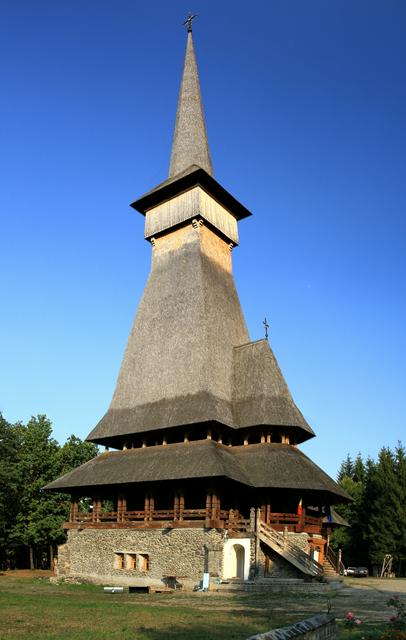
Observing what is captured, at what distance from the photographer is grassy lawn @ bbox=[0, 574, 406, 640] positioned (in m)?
11.2

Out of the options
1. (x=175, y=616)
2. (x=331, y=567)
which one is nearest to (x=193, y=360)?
(x=331, y=567)

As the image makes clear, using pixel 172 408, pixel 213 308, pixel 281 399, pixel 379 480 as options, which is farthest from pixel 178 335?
pixel 379 480

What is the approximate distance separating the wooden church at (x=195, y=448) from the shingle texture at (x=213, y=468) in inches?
3.2

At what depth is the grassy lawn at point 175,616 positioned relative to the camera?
1116 centimetres

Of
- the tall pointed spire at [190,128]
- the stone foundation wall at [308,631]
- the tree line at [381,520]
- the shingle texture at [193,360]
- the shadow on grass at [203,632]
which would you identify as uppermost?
the tall pointed spire at [190,128]

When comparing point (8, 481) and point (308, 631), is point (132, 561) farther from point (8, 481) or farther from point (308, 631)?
point (308, 631)

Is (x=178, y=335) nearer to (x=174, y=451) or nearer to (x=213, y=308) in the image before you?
(x=213, y=308)

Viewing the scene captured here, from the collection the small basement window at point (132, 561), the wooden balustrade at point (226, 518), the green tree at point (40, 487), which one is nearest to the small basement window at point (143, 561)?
the small basement window at point (132, 561)

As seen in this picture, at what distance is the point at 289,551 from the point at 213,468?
4745mm

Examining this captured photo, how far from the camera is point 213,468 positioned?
980 inches

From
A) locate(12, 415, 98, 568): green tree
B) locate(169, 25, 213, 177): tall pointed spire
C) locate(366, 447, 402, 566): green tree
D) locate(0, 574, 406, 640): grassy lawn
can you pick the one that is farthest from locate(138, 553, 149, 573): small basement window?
locate(366, 447, 402, 566): green tree

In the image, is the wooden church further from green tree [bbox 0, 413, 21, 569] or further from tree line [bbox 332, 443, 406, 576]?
tree line [bbox 332, 443, 406, 576]

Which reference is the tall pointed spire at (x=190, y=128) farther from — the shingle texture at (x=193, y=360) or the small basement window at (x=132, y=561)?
the small basement window at (x=132, y=561)

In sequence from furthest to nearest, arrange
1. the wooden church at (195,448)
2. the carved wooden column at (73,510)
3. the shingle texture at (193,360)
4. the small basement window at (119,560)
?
the carved wooden column at (73,510)
the shingle texture at (193,360)
the small basement window at (119,560)
the wooden church at (195,448)
